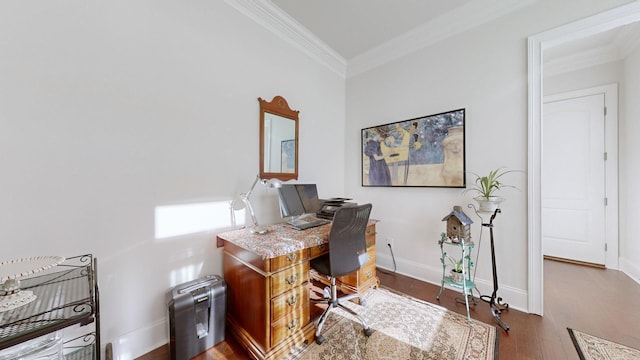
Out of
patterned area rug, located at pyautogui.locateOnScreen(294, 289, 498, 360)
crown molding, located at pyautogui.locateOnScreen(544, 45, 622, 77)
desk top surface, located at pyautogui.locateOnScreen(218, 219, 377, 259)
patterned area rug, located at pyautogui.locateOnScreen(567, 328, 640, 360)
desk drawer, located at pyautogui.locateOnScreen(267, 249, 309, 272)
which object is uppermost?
crown molding, located at pyautogui.locateOnScreen(544, 45, 622, 77)

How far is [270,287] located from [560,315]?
2562mm

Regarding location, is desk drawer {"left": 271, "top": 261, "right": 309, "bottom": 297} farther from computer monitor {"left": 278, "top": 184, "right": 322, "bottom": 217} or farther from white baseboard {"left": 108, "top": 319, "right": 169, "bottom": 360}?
white baseboard {"left": 108, "top": 319, "right": 169, "bottom": 360}

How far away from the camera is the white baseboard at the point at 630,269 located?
2.52m

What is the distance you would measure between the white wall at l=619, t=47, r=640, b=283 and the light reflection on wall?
4493 millimetres

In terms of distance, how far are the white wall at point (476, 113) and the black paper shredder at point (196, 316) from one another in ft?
6.90

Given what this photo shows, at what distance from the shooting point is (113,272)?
4.74 feet

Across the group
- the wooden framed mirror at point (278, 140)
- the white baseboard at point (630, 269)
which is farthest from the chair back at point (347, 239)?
the white baseboard at point (630, 269)

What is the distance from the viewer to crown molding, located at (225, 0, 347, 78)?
213 cm

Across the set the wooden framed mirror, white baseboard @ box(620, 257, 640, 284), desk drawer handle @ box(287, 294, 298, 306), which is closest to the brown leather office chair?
desk drawer handle @ box(287, 294, 298, 306)

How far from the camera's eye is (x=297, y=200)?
2.26 metres

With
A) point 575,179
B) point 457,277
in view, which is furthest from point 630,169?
point 457,277

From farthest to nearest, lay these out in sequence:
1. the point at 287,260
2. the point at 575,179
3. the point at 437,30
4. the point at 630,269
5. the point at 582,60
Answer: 1. the point at 575,179
2. the point at 582,60
3. the point at 630,269
4. the point at 437,30
5. the point at 287,260

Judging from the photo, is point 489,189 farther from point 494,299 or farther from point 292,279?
point 292,279

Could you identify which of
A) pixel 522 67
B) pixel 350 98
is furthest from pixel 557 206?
pixel 350 98
